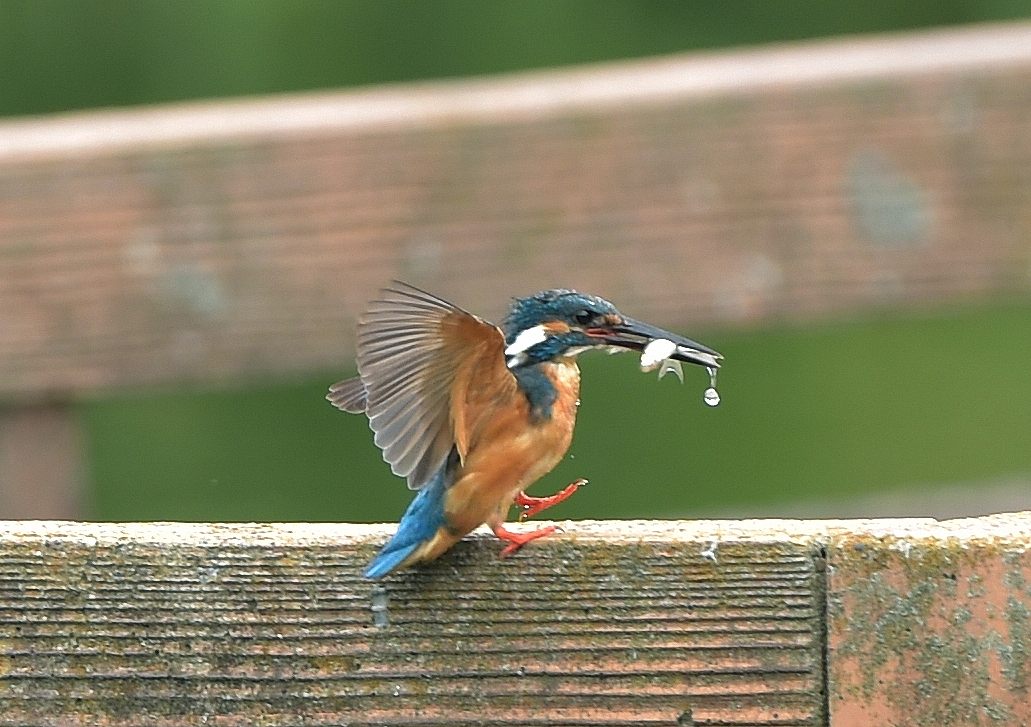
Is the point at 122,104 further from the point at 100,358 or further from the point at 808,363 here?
the point at 100,358

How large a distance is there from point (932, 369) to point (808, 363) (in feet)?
2.07

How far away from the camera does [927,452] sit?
28.5 feet

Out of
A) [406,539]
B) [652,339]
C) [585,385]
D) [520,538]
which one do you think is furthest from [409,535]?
[585,385]

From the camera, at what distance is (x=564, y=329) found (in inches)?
92.1

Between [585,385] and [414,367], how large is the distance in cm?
626

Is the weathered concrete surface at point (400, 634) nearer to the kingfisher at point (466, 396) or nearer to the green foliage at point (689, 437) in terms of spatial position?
the kingfisher at point (466, 396)

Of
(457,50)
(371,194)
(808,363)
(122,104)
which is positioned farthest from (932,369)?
(371,194)

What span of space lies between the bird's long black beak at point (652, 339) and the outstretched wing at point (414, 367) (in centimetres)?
22

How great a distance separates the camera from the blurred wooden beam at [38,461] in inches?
118

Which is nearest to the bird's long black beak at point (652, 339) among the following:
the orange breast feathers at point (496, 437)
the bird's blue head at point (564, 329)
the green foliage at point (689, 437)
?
the bird's blue head at point (564, 329)

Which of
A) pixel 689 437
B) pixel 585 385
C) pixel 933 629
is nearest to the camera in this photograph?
pixel 933 629

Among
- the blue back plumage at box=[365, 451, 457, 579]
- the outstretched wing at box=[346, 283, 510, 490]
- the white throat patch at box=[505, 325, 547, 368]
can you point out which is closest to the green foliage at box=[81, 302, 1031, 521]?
the white throat patch at box=[505, 325, 547, 368]

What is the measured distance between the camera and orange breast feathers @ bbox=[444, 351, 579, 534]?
6.86 ft

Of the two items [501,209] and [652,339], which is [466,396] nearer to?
[652,339]
